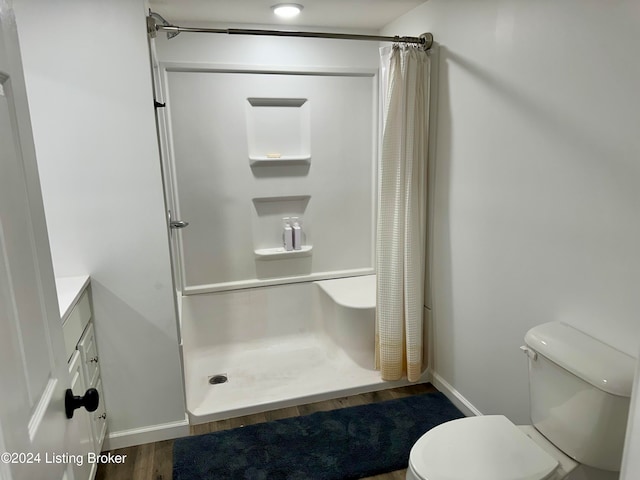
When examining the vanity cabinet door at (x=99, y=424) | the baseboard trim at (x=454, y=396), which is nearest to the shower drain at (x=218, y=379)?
the vanity cabinet door at (x=99, y=424)

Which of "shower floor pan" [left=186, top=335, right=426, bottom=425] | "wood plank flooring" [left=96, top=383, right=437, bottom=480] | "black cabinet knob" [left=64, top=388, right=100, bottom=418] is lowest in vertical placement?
"wood plank flooring" [left=96, top=383, right=437, bottom=480]

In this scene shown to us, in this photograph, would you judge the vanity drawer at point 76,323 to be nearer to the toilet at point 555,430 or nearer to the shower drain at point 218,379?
the shower drain at point 218,379

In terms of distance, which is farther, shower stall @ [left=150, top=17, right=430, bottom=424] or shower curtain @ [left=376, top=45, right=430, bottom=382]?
shower stall @ [left=150, top=17, right=430, bottom=424]

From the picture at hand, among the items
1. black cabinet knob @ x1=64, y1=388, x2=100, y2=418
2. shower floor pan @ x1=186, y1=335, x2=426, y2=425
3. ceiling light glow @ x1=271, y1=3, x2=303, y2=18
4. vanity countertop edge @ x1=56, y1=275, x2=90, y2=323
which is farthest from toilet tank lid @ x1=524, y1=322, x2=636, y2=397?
ceiling light glow @ x1=271, y1=3, x2=303, y2=18

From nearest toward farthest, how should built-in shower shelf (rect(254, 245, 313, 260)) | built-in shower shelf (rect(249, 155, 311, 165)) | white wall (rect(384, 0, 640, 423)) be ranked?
white wall (rect(384, 0, 640, 423)) → built-in shower shelf (rect(249, 155, 311, 165)) → built-in shower shelf (rect(254, 245, 313, 260))

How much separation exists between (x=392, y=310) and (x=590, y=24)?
5.38 ft

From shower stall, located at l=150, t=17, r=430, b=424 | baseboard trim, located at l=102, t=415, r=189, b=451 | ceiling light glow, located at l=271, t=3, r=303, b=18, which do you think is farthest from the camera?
shower stall, located at l=150, t=17, r=430, b=424

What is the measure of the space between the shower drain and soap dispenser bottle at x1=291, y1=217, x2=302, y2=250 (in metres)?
0.98

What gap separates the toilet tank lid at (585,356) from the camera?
1.32 metres

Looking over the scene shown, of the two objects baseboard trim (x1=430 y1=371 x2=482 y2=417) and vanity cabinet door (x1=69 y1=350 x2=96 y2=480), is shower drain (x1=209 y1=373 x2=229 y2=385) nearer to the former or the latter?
vanity cabinet door (x1=69 y1=350 x2=96 y2=480)

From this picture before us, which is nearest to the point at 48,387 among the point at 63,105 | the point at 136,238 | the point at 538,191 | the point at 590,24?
the point at 136,238

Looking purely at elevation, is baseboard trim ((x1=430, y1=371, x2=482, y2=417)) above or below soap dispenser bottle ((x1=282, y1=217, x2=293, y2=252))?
below

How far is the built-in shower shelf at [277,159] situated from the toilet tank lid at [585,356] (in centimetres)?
191

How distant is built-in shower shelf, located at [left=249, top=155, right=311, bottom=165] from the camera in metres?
2.95
